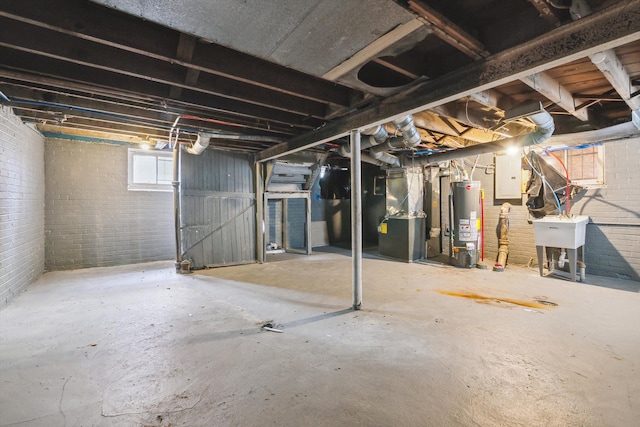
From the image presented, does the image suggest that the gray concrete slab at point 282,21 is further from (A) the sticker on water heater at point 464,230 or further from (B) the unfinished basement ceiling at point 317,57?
(A) the sticker on water heater at point 464,230

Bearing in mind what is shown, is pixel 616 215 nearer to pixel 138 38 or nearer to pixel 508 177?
pixel 508 177

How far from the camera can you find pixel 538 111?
2.84m

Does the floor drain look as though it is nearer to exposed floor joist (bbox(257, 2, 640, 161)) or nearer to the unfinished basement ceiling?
the unfinished basement ceiling

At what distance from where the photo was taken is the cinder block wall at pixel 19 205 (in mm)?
3174

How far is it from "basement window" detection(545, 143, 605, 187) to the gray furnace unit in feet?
7.04

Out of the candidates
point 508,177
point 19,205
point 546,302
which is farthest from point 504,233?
point 19,205

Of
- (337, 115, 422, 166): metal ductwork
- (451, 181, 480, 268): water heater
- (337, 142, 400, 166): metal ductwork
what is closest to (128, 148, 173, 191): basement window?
(337, 142, 400, 166): metal ductwork

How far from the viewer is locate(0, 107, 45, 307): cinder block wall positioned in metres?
3.17

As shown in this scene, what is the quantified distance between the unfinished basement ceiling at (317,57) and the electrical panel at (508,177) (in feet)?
4.83

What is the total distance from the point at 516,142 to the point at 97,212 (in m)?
Answer: 6.71

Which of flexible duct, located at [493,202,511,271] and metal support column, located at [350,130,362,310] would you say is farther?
flexible duct, located at [493,202,511,271]

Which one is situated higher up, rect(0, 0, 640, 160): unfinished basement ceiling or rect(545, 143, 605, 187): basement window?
rect(0, 0, 640, 160): unfinished basement ceiling

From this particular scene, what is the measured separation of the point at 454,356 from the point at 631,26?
2.13 m

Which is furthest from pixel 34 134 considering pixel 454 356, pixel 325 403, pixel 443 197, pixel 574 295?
pixel 574 295
